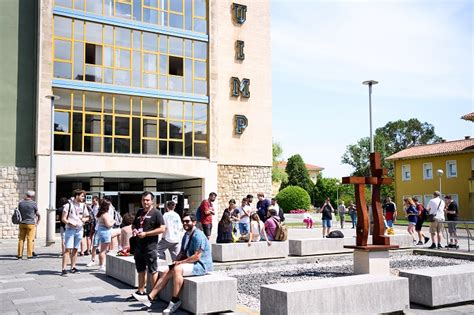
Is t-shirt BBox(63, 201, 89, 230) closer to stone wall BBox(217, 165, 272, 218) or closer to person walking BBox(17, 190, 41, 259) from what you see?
person walking BBox(17, 190, 41, 259)

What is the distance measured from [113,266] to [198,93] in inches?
733

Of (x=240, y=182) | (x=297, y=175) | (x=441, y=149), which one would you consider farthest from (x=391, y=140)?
(x=240, y=182)

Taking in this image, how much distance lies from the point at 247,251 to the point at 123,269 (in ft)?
14.0

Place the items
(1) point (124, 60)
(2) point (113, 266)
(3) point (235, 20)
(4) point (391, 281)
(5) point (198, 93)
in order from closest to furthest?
(4) point (391, 281) < (2) point (113, 266) < (1) point (124, 60) < (5) point (198, 93) < (3) point (235, 20)

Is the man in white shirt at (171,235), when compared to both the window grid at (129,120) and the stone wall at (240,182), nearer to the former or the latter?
the window grid at (129,120)

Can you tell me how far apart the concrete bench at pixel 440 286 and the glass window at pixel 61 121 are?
1941 cm

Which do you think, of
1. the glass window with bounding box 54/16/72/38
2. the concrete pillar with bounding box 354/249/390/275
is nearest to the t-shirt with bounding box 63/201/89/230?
the concrete pillar with bounding box 354/249/390/275

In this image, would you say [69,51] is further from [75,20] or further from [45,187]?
[45,187]

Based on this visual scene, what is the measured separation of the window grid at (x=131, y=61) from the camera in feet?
80.7

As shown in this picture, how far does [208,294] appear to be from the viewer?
7.49 meters

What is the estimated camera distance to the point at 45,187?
76.3 feet

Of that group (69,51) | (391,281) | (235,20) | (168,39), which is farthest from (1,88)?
(391,281)

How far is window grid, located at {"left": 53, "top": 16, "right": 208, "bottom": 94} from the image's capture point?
80.7 ft

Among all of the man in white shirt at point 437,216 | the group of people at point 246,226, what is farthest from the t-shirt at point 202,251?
the man in white shirt at point 437,216
